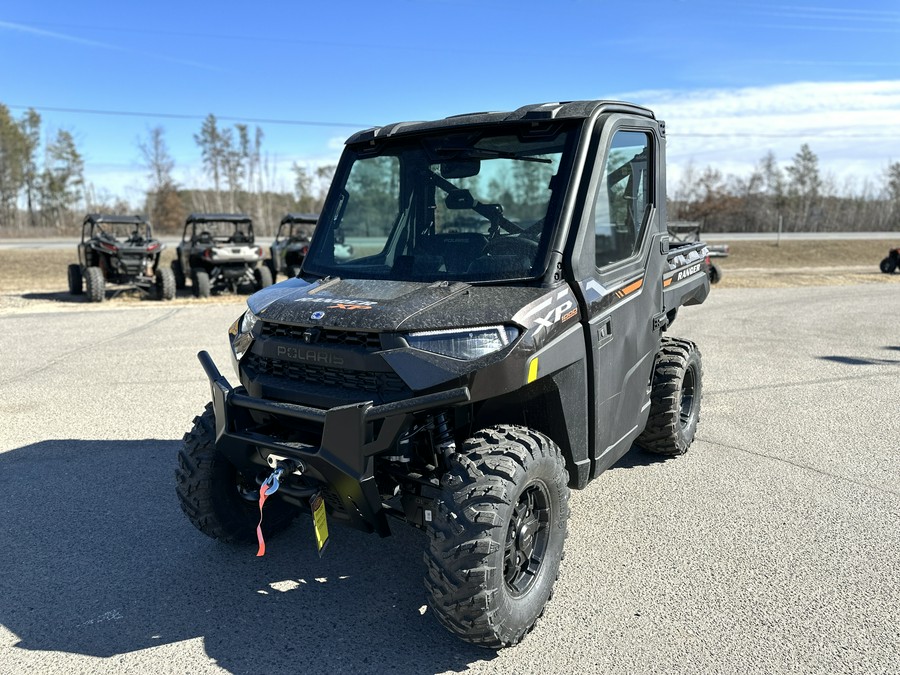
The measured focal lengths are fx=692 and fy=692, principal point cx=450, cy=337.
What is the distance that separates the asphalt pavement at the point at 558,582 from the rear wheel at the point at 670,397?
0.55 ft

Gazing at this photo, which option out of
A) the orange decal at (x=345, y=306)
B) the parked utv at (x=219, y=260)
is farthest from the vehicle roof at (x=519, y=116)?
the parked utv at (x=219, y=260)

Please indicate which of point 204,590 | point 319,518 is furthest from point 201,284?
point 319,518

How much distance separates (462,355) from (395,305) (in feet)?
1.29

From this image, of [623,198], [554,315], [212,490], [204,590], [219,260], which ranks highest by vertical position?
[623,198]

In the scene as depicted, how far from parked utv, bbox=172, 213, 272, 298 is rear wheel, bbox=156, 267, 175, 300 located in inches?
22.8

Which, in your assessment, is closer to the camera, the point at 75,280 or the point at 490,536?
the point at 490,536

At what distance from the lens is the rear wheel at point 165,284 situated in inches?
615

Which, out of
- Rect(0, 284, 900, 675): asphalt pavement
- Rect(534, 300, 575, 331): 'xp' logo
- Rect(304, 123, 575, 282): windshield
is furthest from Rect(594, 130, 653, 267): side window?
Rect(0, 284, 900, 675): asphalt pavement

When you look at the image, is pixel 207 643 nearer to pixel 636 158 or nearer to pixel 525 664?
pixel 525 664

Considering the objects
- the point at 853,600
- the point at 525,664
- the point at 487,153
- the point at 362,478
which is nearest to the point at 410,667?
the point at 525,664

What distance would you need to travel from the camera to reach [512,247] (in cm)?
339

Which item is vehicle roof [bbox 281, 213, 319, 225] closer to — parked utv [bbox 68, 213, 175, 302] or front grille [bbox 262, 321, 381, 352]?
parked utv [bbox 68, 213, 175, 302]

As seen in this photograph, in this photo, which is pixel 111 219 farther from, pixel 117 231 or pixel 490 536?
pixel 490 536

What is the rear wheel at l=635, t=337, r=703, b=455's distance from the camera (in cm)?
486
